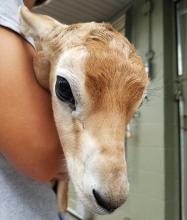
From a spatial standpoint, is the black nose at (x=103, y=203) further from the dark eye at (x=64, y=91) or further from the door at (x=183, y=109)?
the door at (x=183, y=109)

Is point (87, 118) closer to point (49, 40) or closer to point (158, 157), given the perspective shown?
point (49, 40)

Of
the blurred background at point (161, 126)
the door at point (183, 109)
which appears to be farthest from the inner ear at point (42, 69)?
the door at point (183, 109)

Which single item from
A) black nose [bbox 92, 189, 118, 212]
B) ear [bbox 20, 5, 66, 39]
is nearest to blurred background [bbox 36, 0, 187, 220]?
ear [bbox 20, 5, 66, 39]

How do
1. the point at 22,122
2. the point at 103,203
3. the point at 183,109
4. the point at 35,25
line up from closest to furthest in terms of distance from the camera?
the point at 103,203
the point at 22,122
the point at 35,25
the point at 183,109

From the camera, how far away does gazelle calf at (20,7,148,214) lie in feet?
1.82

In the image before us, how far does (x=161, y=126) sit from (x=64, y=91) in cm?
227

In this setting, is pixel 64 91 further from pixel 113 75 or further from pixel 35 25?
pixel 35 25

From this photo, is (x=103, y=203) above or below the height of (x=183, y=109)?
below

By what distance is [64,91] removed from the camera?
658 millimetres

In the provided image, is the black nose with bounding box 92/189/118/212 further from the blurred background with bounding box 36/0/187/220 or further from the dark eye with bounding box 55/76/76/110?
the blurred background with bounding box 36/0/187/220

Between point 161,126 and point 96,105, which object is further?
point 161,126

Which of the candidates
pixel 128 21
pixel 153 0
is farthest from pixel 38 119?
pixel 128 21

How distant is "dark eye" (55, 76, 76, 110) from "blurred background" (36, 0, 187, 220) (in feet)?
6.75

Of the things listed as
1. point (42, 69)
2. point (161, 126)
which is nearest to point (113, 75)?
point (42, 69)
